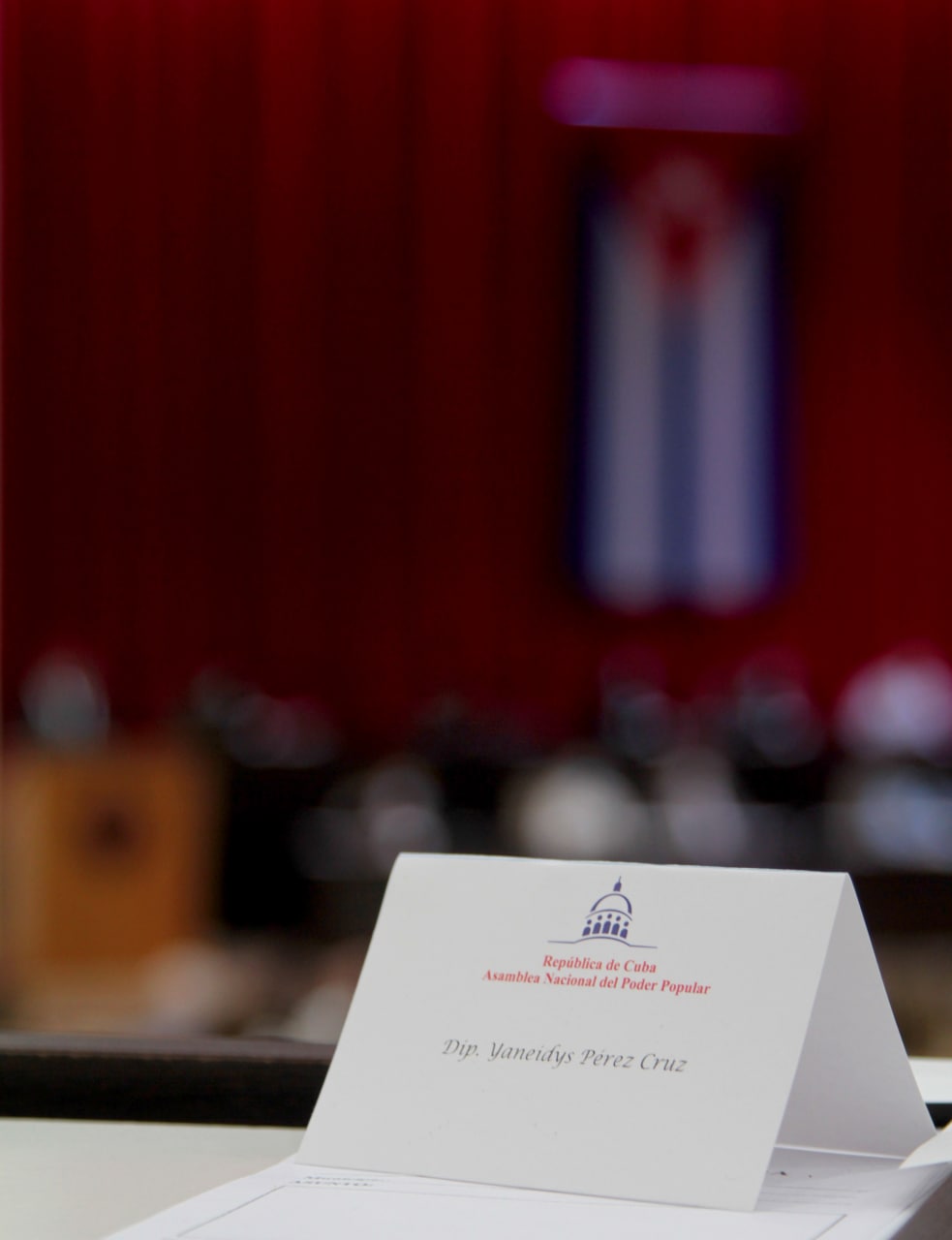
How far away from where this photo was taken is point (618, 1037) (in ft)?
1.96

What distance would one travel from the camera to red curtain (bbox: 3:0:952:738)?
5570mm

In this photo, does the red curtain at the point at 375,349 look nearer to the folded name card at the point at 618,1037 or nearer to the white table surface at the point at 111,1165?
the white table surface at the point at 111,1165

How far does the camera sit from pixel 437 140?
5.61 m

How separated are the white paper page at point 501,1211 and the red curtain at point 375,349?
497 cm

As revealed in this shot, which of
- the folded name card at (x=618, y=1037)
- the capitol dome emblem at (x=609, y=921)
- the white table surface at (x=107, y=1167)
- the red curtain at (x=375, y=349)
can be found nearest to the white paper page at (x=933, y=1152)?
the folded name card at (x=618, y=1037)

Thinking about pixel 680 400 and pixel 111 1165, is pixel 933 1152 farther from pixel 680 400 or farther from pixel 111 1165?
pixel 680 400

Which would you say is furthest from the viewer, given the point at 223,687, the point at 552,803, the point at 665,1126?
the point at 223,687

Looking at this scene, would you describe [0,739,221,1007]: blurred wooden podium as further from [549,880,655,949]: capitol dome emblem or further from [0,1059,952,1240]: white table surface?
[549,880,655,949]: capitol dome emblem

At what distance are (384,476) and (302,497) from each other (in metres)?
0.27

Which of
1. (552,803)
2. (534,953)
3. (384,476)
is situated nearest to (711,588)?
(384,476)

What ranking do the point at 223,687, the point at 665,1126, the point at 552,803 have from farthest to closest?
the point at 223,687
the point at 552,803
the point at 665,1126

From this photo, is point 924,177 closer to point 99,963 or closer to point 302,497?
point 302,497

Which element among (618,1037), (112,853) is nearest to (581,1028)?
(618,1037)

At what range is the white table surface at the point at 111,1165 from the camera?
0.60 m
